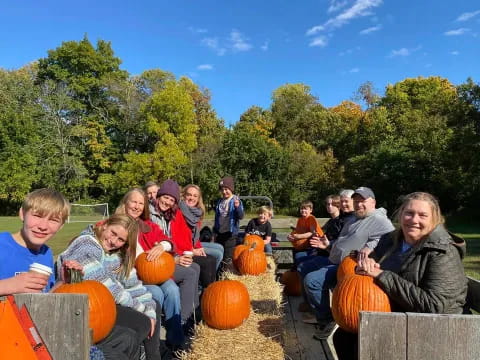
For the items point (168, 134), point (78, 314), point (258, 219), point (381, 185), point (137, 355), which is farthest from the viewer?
point (168, 134)

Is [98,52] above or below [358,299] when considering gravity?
above

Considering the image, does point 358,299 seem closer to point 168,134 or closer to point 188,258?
point 188,258

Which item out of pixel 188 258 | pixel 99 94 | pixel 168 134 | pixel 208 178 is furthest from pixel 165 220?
pixel 99 94

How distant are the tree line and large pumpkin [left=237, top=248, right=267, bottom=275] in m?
18.4

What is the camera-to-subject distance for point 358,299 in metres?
2.41

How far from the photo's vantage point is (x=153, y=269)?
3.81 metres

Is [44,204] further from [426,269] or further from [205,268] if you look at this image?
[205,268]

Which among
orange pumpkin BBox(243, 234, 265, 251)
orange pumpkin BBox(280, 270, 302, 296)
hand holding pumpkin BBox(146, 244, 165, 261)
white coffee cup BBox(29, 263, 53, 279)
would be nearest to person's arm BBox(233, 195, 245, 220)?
orange pumpkin BBox(243, 234, 265, 251)

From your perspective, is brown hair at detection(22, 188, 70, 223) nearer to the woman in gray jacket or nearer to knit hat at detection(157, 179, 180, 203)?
the woman in gray jacket

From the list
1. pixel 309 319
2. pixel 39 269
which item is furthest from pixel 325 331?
pixel 39 269

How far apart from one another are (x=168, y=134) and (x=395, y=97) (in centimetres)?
1831

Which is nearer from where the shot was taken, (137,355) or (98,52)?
(137,355)

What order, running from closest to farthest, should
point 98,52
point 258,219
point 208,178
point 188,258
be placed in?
point 188,258
point 258,219
point 208,178
point 98,52

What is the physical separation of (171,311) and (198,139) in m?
30.9
